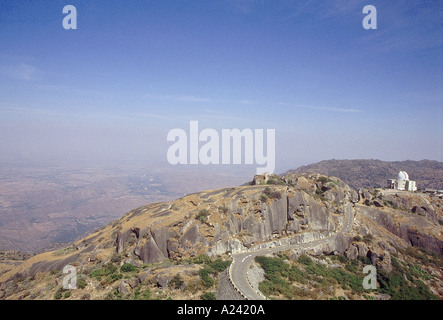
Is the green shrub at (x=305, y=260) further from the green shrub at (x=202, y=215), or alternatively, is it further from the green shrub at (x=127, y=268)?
the green shrub at (x=127, y=268)

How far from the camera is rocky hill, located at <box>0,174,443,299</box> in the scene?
2605cm

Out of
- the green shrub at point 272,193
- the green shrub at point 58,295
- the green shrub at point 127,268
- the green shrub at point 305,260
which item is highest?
the green shrub at point 272,193

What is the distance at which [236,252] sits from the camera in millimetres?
32719

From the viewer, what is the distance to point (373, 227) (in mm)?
46250

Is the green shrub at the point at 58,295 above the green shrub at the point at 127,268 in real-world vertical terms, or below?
Result: below

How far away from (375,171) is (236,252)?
15692cm

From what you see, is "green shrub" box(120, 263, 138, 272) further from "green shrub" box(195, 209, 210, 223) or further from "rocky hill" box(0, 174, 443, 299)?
"green shrub" box(195, 209, 210, 223)

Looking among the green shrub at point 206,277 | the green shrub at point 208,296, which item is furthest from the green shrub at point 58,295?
the green shrub at point 208,296

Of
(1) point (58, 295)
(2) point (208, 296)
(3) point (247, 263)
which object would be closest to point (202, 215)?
(3) point (247, 263)

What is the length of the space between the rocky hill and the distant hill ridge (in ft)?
317

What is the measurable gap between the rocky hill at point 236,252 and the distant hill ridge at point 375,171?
96.5 metres

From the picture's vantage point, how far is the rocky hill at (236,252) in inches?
1025
